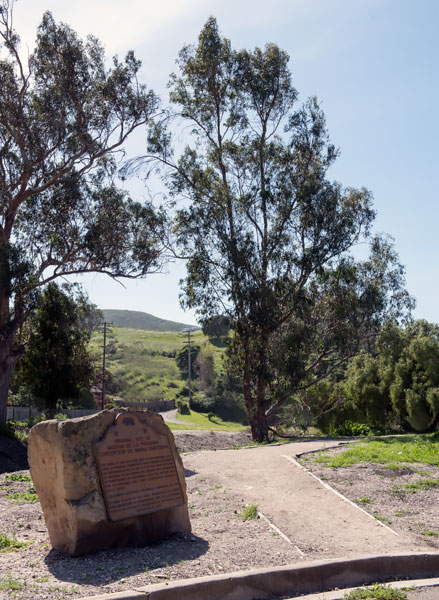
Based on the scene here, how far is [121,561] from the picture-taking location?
5.39 meters

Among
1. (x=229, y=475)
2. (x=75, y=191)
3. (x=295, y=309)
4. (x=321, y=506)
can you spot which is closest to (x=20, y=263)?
(x=75, y=191)

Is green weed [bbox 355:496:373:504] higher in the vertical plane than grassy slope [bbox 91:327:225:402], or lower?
lower

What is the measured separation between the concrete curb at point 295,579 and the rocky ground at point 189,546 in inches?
12.0

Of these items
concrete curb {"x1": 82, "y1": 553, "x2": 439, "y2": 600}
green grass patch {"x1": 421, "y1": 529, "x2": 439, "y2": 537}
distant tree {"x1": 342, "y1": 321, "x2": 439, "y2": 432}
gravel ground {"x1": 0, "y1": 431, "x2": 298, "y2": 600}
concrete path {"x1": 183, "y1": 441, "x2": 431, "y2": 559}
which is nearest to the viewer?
concrete curb {"x1": 82, "y1": 553, "x2": 439, "y2": 600}

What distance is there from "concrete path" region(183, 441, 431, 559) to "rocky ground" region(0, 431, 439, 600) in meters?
0.25

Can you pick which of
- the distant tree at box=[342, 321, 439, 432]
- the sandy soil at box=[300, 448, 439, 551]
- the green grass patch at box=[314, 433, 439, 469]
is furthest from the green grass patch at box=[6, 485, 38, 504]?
the distant tree at box=[342, 321, 439, 432]

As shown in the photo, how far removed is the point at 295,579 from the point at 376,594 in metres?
0.70

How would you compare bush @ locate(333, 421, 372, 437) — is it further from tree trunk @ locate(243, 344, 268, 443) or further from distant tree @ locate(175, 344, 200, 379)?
distant tree @ locate(175, 344, 200, 379)

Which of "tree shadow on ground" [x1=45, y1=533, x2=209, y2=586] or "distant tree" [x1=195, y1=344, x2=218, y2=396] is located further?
"distant tree" [x1=195, y1=344, x2=218, y2=396]

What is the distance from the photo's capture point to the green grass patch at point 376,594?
4.78 meters

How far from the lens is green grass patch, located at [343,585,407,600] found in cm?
478

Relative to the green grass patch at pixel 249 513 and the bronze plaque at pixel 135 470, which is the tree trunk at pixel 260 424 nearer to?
the green grass patch at pixel 249 513

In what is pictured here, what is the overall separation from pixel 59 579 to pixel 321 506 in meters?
4.18

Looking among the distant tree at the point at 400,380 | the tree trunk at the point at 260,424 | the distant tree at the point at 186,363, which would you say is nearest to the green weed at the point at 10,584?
the distant tree at the point at 400,380
